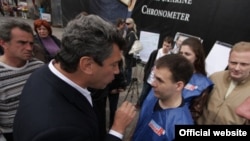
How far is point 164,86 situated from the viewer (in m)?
1.67

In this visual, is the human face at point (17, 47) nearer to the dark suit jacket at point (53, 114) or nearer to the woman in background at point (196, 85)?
the dark suit jacket at point (53, 114)

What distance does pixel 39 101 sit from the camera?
1.05m

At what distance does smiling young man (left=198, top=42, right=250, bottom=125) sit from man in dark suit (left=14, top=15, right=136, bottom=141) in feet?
3.76

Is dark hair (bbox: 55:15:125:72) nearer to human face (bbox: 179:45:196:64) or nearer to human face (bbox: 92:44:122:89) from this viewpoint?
human face (bbox: 92:44:122:89)

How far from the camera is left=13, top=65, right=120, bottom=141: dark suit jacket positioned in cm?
95

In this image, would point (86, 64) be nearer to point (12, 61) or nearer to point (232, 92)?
point (12, 61)

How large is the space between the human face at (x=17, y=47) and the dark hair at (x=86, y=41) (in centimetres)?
95

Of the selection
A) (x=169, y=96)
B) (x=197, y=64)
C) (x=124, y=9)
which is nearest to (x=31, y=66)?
(x=169, y=96)

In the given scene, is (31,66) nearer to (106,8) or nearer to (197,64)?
(197,64)

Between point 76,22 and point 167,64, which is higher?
point 76,22

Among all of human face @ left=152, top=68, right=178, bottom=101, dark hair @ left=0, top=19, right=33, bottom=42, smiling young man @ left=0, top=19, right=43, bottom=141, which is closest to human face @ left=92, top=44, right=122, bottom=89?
human face @ left=152, top=68, right=178, bottom=101

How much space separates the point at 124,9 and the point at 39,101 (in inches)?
272

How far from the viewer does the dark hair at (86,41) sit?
3.50 feet

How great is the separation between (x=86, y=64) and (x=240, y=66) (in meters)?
1.37
